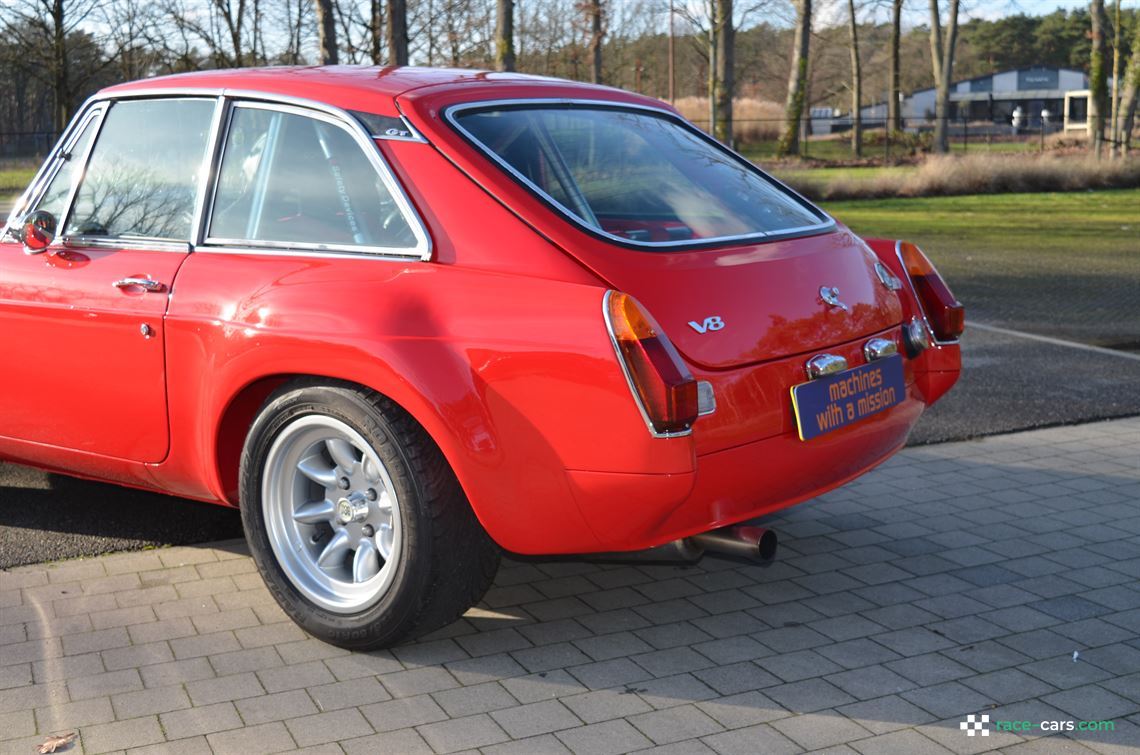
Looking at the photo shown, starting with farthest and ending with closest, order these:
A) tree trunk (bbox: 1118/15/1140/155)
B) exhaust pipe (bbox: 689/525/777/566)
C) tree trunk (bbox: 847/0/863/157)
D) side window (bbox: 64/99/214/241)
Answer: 1. tree trunk (bbox: 847/0/863/157)
2. tree trunk (bbox: 1118/15/1140/155)
3. side window (bbox: 64/99/214/241)
4. exhaust pipe (bbox: 689/525/777/566)

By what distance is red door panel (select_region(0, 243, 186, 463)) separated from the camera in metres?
4.35

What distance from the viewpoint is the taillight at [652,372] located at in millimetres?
3455

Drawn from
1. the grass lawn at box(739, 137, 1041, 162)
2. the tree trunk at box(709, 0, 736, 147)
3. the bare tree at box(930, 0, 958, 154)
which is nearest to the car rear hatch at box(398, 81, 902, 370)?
the tree trunk at box(709, 0, 736, 147)

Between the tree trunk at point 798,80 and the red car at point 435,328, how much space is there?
4174cm

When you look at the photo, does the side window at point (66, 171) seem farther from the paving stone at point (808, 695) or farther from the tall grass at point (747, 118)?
the tall grass at point (747, 118)

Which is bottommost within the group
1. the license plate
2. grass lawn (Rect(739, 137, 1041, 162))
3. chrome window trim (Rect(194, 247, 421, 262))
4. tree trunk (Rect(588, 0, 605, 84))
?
the license plate

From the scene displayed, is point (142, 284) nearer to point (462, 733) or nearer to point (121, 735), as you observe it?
point (121, 735)

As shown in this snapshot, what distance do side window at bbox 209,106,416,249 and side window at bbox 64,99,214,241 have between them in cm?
17

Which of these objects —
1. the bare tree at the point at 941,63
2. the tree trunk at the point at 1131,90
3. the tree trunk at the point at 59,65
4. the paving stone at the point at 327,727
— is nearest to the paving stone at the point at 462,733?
the paving stone at the point at 327,727

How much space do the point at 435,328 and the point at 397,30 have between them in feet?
47.1

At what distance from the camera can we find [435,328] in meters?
3.71

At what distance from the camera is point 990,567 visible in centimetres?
478

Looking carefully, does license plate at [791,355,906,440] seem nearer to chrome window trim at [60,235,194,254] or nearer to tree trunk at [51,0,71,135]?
chrome window trim at [60,235,194,254]

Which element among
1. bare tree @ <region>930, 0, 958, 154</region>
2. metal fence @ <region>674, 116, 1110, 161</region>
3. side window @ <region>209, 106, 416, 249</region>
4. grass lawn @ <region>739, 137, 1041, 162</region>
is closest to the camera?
side window @ <region>209, 106, 416, 249</region>
